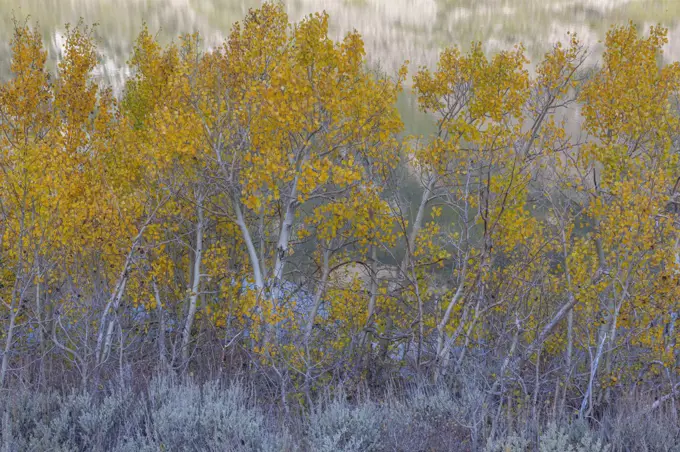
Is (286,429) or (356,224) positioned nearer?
(286,429)

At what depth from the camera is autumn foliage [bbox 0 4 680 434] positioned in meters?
10.9

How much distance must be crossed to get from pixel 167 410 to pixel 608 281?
22.6 ft

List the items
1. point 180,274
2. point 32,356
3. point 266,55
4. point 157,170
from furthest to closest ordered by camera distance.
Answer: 1. point 180,274
2. point 266,55
3. point 32,356
4. point 157,170

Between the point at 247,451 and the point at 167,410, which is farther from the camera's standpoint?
the point at 167,410

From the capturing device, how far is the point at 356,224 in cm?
1549

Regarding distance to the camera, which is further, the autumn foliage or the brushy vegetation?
the autumn foliage

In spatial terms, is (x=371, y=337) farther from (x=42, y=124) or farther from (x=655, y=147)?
(x=42, y=124)

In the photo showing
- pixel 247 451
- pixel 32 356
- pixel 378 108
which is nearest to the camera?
pixel 247 451

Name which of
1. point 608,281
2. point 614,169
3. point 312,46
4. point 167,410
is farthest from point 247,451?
point 312,46

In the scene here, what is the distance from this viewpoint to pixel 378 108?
15781 millimetres

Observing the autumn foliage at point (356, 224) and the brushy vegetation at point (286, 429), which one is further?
the autumn foliage at point (356, 224)

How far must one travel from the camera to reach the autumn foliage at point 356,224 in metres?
10.9

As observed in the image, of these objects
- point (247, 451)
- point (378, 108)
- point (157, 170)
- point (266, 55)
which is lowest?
point (247, 451)

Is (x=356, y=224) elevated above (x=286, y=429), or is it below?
above
